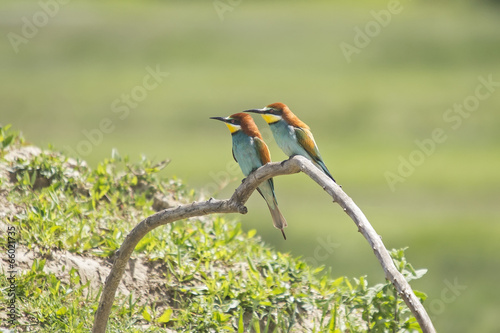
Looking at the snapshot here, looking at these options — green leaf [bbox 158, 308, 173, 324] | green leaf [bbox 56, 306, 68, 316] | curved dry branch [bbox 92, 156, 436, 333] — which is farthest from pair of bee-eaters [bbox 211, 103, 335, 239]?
green leaf [bbox 56, 306, 68, 316]

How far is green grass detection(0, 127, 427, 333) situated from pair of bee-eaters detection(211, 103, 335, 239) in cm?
50

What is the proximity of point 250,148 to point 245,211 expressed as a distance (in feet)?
1.96

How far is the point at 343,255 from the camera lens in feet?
21.5

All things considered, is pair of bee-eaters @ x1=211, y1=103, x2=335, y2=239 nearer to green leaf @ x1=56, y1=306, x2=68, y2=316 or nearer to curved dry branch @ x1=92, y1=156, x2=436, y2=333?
curved dry branch @ x1=92, y1=156, x2=436, y2=333

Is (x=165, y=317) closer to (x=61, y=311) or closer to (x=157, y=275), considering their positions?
(x=157, y=275)

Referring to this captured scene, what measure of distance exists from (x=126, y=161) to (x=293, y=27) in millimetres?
8463

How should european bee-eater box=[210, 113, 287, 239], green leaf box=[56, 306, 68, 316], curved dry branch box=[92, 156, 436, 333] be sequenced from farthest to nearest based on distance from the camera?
european bee-eater box=[210, 113, 287, 239] → green leaf box=[56, 306, 68, 316] → curved dry branch box=[92, 156, 436, 333]

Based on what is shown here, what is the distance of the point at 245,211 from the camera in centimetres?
285

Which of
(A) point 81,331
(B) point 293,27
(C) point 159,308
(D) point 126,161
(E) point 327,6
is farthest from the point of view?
(E) point 327,6

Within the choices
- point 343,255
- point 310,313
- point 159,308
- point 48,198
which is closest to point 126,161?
point 48,198

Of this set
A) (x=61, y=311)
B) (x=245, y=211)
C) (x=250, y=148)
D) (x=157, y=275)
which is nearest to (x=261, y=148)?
(x=250, y=148)

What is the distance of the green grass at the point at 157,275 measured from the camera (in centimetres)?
335

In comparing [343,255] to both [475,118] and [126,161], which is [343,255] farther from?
[475,118]

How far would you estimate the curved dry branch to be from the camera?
7.41ft
